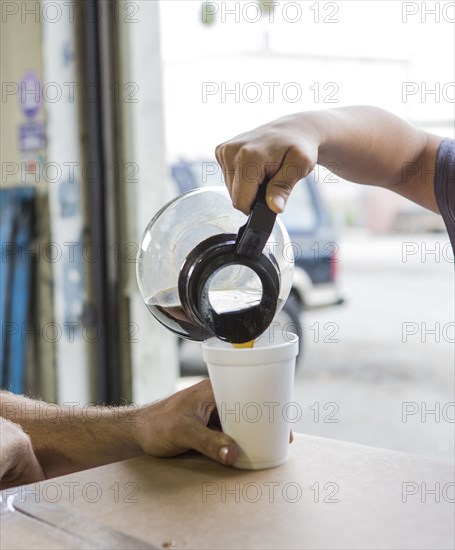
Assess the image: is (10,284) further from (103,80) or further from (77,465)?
(77,465)

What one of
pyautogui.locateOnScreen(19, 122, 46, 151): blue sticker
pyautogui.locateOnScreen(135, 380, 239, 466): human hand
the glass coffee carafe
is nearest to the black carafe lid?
the glass coffee carafe

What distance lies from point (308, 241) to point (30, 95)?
2.22m

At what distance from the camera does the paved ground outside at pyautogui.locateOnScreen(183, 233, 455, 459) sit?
377 centimetres

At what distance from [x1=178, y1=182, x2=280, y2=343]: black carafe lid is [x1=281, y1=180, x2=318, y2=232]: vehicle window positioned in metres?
3.53

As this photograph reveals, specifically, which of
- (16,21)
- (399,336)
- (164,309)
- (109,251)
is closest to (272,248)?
(164,309)

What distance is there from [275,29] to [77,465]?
94.0 inches

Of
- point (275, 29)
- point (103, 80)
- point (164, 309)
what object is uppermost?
point (275, 29)

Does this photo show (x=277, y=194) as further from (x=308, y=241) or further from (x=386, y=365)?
(x=386, y=365)

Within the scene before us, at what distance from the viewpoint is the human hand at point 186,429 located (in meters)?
0.98

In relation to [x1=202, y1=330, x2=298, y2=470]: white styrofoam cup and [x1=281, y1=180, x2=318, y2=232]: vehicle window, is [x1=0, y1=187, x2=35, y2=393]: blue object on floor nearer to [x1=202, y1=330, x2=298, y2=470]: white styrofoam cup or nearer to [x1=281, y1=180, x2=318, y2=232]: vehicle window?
[x1=202, y1=330, x2=298, y2=470]: white styrofoam cup

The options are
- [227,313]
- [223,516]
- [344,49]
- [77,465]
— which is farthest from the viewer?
[344,49]

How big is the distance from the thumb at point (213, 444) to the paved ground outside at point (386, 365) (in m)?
1.10

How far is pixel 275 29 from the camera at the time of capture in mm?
3096

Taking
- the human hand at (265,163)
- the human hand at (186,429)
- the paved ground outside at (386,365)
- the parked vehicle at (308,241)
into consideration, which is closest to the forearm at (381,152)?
the human hand at (265,163)
